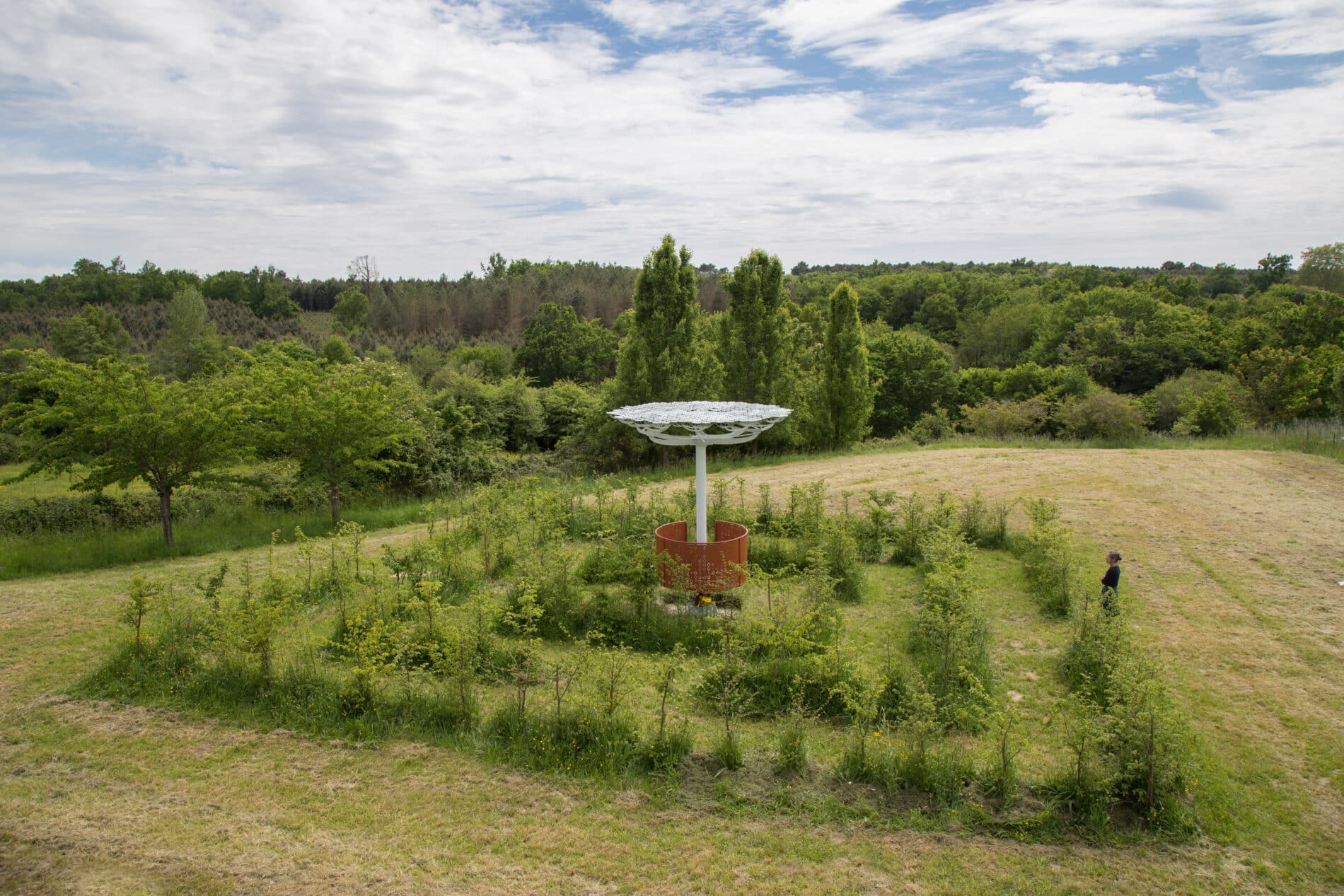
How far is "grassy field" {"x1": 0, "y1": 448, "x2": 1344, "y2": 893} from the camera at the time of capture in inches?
170

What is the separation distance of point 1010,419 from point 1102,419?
3.10 metres

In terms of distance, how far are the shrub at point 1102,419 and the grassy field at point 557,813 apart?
1600 centimetres

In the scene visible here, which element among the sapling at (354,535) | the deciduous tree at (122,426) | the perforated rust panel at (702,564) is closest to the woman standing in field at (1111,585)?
the perforated rust panel at (702,564)

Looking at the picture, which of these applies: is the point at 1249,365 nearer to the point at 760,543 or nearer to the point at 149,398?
the point at 760,543

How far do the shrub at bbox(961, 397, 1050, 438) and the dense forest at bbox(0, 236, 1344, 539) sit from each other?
11 cm

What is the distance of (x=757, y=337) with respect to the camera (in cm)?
2014

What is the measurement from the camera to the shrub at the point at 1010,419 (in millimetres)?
25328

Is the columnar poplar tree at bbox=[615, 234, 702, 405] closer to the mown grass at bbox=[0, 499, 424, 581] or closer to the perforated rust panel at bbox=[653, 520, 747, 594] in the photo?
the mown grass at bbox=[0, 499, 424, 581]

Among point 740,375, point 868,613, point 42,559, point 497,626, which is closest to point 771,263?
point 740,375

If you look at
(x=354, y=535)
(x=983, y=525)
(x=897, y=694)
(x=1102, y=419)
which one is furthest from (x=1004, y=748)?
(x=1102, y=419)

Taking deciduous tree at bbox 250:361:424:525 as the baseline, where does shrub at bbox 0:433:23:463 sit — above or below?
below

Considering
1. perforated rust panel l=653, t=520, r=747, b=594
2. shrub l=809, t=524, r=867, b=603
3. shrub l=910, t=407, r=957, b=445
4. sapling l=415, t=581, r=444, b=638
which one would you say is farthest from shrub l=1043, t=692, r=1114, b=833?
shrub l=910, t=407, r=957, b=445

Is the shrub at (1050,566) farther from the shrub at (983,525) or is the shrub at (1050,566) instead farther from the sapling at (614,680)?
the sapling at (614,680)

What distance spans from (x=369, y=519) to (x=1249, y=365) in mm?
28805
